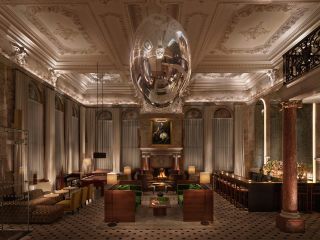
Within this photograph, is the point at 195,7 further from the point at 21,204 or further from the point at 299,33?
the point at 21,204

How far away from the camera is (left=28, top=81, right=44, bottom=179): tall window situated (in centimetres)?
1052

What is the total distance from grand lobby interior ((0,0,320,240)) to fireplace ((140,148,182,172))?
2081 mm

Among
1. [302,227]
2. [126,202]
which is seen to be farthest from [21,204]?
[302,227]

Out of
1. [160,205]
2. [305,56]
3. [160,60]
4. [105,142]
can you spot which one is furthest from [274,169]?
[160,60]

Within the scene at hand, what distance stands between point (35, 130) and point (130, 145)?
28.0 feet

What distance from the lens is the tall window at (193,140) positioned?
736 inches

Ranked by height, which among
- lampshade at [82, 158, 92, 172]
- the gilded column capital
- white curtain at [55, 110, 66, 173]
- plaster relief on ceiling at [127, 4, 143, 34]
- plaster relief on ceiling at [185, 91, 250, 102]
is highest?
plaster relief on ceiling at [127, 4, 143, 34]

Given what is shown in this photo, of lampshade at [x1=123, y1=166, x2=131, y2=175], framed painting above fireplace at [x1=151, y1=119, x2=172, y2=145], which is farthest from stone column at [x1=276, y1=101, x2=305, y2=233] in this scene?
lampshade at [x1=123, y1=166, x2=131, y2=175]

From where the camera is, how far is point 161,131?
18.2 m

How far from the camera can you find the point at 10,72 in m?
9.06

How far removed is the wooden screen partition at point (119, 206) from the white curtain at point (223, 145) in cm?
1026

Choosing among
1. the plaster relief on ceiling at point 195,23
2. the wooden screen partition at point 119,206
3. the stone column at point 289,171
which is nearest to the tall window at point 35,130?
the wooden screen partition at point 119,206

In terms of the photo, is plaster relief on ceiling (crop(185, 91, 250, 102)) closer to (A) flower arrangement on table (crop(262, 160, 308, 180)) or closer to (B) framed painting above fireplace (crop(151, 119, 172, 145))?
(B) framed painting above fireplace (crop(151, 119, 172, 145))

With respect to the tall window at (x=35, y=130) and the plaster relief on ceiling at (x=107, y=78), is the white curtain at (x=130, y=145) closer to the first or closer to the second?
the plaster relief on ceiling at (x=107, y=78)
